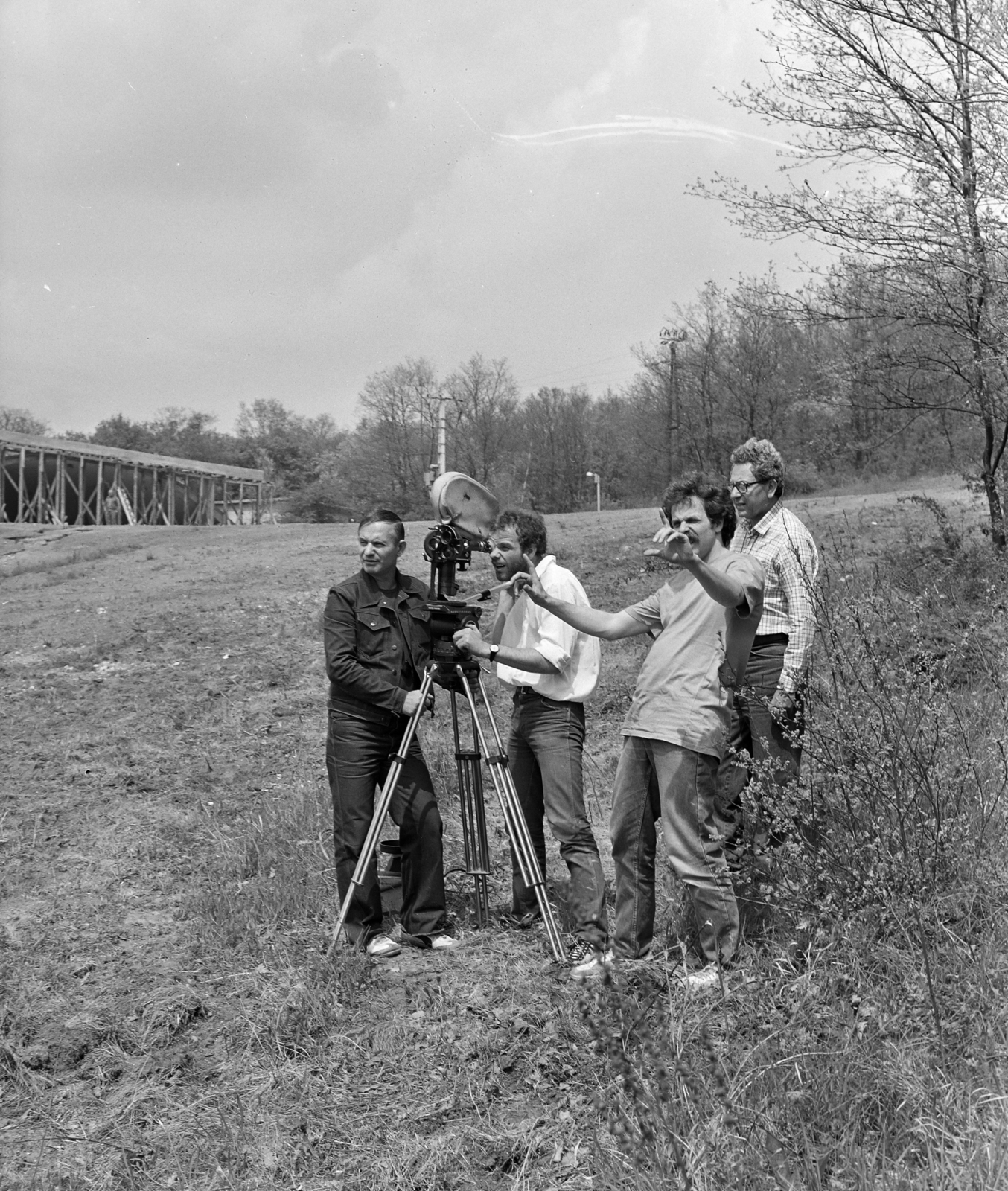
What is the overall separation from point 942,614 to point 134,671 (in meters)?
7.03

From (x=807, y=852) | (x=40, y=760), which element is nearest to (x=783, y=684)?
(x=807, y=852)

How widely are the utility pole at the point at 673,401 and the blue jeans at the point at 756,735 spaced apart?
123 ft

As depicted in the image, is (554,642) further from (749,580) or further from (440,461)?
(440,461)

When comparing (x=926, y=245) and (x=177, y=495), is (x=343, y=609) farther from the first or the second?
(x=177, y=495)

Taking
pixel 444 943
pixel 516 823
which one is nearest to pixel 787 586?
pixel 516 823

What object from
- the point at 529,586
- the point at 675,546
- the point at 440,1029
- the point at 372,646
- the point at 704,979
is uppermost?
the point at 675,546

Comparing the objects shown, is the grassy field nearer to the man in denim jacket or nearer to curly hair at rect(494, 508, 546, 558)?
the man in denim jacket

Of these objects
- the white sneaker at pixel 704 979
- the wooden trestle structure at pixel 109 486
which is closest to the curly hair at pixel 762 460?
the white sneaker at pixel 704 979

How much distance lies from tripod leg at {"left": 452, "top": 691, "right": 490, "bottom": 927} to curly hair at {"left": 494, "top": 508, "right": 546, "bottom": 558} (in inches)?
28.3

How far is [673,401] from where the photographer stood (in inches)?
1646

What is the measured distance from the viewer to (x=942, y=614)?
7070mm

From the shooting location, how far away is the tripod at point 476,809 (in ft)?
13.6

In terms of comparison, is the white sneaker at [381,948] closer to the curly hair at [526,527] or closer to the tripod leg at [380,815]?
the tripod leg at [380,815]

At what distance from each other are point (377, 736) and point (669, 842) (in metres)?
1.47
